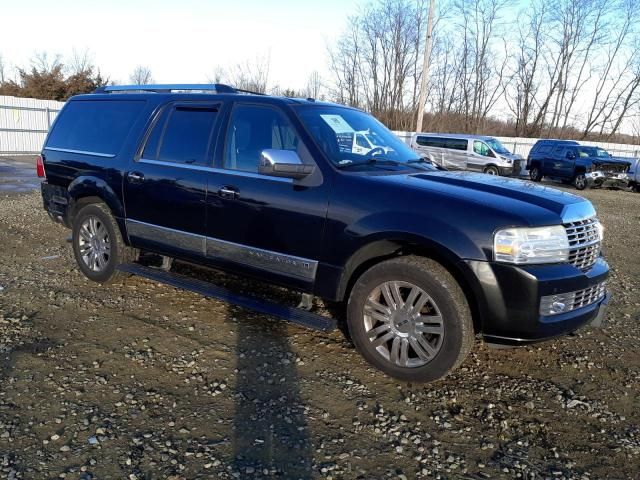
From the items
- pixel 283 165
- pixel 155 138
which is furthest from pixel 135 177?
pixel 283 165

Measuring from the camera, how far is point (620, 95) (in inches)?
1668

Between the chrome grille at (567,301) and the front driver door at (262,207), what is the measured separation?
61.5 inches

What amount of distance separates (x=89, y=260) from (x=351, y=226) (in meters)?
3.22

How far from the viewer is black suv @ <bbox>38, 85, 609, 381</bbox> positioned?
3217 millimetres

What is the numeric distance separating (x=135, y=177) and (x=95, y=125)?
3.49 ft

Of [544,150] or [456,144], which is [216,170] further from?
[544,150]

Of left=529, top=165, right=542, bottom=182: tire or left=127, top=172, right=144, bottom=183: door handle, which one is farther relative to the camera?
left=529, top=165, right=542, bottom=182: tire

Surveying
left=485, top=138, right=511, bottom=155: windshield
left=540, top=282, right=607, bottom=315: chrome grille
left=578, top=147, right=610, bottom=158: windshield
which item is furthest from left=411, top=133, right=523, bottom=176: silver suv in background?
left=540, top=282, right=607, bottom=315: chrome grille

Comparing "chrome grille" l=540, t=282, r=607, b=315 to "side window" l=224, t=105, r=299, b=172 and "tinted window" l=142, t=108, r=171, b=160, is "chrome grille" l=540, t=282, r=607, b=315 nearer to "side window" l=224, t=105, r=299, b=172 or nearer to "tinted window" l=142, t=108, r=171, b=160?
"side window" l=224, t=105, r=299, b=172

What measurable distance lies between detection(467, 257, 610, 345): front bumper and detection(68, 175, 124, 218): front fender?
348 cm

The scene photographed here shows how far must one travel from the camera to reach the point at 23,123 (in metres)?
23.6

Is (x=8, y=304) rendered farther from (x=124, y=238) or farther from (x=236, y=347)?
(x=236, y=347)

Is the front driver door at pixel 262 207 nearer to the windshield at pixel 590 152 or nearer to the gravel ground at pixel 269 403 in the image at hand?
the gravel ground at pixel 269 403

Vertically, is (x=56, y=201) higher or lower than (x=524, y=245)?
lower
